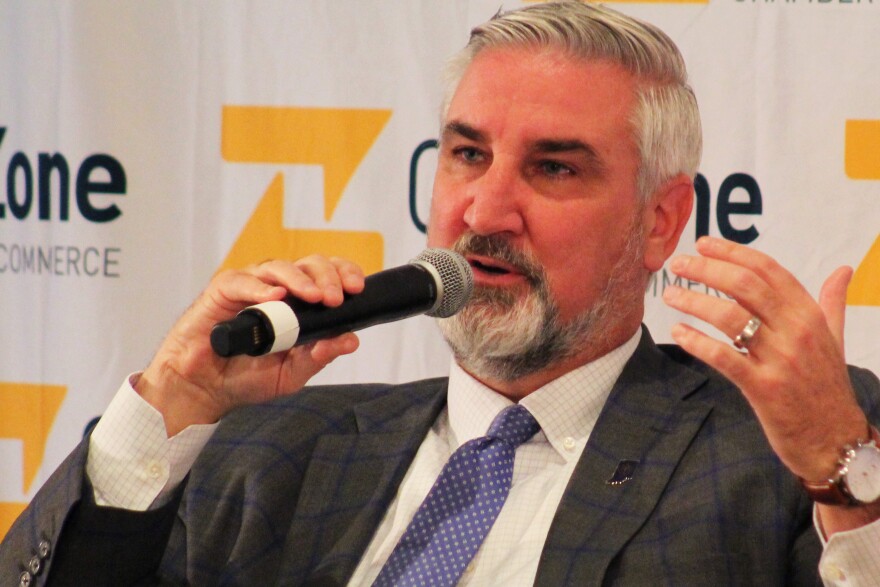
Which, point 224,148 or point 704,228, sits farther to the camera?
point 224,148

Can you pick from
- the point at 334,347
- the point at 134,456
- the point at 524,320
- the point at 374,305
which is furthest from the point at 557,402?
the point at 134,456

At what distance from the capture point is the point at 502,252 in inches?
75.5

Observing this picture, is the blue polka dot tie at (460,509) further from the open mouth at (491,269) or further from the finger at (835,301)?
the finger at (835,301)

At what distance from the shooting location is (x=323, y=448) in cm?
206

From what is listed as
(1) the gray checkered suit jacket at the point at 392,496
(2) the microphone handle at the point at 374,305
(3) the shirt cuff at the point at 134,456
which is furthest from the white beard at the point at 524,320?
(3) the shirt cuff at the point at 134,456

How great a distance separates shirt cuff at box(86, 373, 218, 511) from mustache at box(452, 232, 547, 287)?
21.0 inches

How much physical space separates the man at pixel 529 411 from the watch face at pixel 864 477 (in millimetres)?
29

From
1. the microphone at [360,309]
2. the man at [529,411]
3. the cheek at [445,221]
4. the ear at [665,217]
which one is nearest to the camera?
the microphone at [360,309]

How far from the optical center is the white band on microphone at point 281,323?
4.45 feet

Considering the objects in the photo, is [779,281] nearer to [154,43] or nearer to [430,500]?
[430,500]

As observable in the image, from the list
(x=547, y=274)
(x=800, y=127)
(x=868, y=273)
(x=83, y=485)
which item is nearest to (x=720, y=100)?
(x=800, y=127)

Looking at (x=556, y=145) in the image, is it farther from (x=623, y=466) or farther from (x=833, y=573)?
(x=833, y=573)

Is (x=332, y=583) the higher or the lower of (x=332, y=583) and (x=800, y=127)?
the lower

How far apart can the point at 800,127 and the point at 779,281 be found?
3.81 ft
